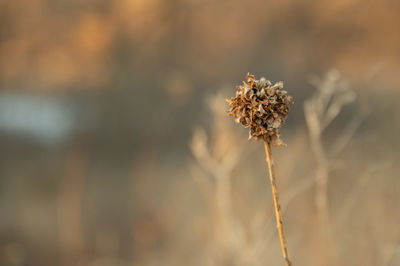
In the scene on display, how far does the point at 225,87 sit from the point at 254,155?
0.46 metres

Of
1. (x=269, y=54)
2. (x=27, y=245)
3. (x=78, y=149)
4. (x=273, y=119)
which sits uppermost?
(x=269, y=54)

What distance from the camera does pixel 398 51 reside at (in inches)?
83.5

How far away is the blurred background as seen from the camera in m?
1.69

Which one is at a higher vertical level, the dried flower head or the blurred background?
the blurred background

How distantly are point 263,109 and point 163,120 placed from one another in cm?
185

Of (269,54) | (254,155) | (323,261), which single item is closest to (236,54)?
(269,54)

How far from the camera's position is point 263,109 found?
337 mm

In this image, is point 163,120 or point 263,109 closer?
point 263,109

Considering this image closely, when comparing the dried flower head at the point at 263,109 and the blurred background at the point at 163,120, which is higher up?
the blurred background at the point at 163,120

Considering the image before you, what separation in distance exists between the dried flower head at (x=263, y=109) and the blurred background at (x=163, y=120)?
114 centimetres

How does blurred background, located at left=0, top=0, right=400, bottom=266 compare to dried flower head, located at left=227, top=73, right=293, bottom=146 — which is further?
blurred background, located at left=0, top=0, right=400, bottom=266

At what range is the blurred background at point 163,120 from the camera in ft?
5.54

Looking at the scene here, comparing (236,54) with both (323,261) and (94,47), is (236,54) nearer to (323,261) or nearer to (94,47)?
(94,47)

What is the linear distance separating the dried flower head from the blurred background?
1142 mm
